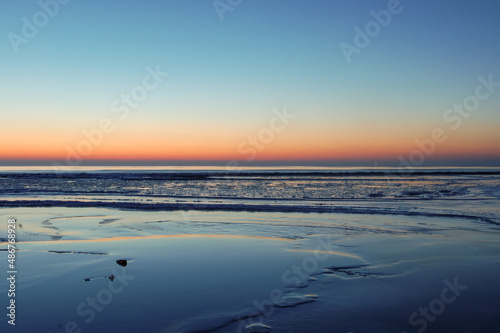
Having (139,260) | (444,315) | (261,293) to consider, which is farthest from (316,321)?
(139,260)

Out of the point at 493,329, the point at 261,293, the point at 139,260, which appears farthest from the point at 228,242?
the point at 493,329

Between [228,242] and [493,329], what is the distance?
21.6 feet

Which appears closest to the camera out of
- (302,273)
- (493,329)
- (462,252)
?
(493,329)

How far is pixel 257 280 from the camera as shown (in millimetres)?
6629

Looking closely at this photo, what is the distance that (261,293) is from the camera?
5.93 meters

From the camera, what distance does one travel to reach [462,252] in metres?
8.75

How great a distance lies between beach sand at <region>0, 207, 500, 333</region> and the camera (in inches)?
192

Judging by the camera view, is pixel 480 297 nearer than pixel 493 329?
No

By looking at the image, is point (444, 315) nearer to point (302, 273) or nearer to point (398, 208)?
point (302, 273)

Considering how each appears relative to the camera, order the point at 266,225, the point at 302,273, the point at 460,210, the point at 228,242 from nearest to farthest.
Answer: the point at 302,273 < the point at 228,242 < the point at 266,225 < the point at 460,210

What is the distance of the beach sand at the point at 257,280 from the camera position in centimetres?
487

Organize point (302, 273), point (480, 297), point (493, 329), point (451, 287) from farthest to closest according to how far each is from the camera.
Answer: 1. point (302, 273)
2. point (451, 287)
3. point (480, 297)
4. point (493, 329)

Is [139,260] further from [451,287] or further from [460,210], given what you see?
[460,210]

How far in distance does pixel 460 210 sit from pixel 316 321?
51.8 ft
